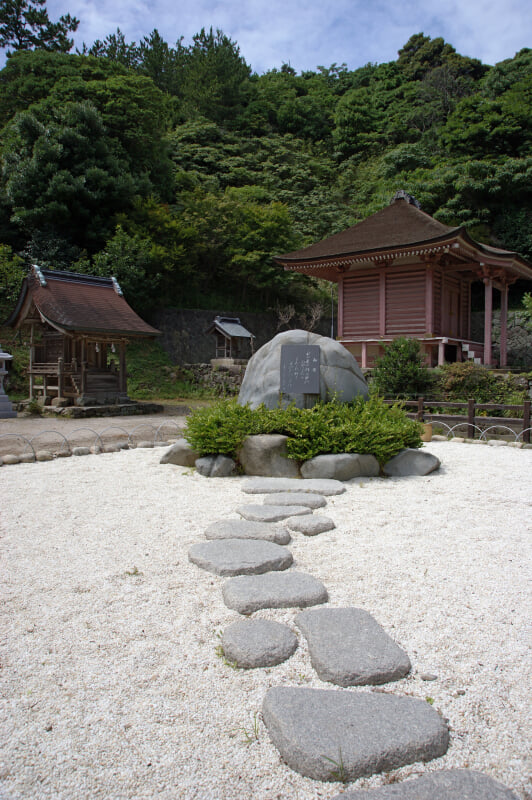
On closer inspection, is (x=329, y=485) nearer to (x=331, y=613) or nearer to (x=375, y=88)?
(x=331, y=613)

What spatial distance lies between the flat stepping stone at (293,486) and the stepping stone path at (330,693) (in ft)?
5.96

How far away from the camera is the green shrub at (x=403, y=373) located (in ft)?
42.9

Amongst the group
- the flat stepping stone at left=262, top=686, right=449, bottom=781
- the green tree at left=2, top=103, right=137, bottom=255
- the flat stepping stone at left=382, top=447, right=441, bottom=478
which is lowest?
the flat stepping stone at left=262, top=686, right=449, bottom=781

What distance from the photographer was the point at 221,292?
2819 centimetres

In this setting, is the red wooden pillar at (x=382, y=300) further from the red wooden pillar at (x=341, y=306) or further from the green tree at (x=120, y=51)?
the green tree at (x=120, y=51)

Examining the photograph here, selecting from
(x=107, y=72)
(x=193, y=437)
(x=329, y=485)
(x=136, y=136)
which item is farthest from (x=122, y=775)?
(x=107, y=72)

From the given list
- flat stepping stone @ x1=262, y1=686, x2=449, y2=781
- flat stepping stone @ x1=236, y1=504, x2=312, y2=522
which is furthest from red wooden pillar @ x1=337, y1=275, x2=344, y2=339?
flat stepping stone @ x1=262, y1=686, x2=449, y2=781

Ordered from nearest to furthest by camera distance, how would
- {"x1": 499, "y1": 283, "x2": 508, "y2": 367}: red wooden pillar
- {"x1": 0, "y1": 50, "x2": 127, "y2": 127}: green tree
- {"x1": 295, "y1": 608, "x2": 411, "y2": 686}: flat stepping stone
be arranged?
{"x1": 295, "y1": 608, "x2": 411, "y2": 686}: flat stepping stone → {"x1": 499, "y1": 283, "x2": 508, "y2": 367}: red wooden pillar → {"x1": 0, "y1": 50, "x2": 127, "y2": 127}: green tree

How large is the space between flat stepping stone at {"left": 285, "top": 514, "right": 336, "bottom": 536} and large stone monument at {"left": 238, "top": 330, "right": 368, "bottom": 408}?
10.4 ft

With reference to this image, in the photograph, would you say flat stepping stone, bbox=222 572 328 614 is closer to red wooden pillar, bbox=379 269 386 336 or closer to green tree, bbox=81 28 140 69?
red wooden pillar, bbox=379 269 386 336

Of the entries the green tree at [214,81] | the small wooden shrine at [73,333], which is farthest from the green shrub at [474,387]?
the green tree at [214,81]

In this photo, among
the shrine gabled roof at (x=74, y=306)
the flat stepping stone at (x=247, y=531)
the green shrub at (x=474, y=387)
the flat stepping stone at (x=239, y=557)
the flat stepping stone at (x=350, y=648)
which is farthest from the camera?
the shrine gabled roof at (x=74, y=306)

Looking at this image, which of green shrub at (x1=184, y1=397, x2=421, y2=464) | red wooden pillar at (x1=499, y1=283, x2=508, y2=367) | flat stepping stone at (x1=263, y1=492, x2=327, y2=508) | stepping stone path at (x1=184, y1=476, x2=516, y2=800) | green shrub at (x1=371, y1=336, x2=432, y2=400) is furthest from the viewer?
red wooden pillar at (x1=499, y1=283, x2=508, y2=367)

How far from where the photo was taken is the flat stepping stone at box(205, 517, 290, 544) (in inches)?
158
